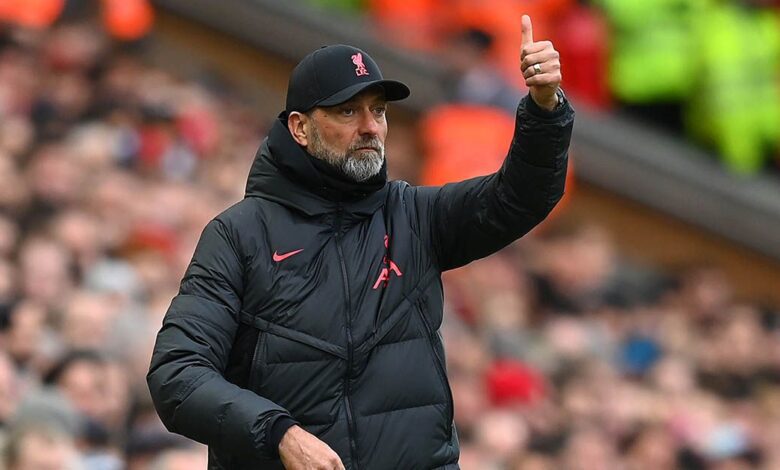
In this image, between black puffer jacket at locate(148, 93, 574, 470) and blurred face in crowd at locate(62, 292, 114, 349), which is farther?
blurred face in crowd at locate(62, 292, 114, 349)

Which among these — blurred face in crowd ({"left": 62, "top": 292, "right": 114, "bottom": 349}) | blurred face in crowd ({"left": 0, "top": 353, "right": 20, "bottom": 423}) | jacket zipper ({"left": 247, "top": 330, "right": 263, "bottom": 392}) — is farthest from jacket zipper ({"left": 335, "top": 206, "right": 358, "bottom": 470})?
blurred face in crowd ({"left": 62, "top": 292, "right": 114, "bottom": 349})

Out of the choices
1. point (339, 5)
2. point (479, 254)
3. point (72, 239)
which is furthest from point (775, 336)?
point (479, 254)

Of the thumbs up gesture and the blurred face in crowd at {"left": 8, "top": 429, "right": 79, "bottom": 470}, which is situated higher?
the thumbs up gesture

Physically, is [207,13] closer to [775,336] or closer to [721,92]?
[721,92]

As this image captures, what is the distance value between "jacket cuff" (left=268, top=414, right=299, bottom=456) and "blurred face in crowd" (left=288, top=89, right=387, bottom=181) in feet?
2.47

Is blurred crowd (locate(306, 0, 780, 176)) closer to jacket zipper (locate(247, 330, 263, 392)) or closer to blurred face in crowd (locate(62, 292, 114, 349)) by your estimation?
blurred face in crowd (locate(62, 292, 114, 349))

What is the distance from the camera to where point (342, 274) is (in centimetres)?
500

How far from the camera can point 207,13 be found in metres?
12.0

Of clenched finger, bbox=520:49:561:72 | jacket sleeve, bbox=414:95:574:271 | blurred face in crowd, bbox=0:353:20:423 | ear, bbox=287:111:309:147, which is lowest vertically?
blurred face in crowd, bbox=0:353:20:423

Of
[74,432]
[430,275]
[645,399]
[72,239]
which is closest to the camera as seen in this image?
[430,275]

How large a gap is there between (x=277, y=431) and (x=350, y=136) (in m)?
0.89

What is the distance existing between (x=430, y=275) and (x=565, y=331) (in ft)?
18.6

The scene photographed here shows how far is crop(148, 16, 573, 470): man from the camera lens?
4.85 m

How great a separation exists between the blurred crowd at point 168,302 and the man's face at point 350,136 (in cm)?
268
